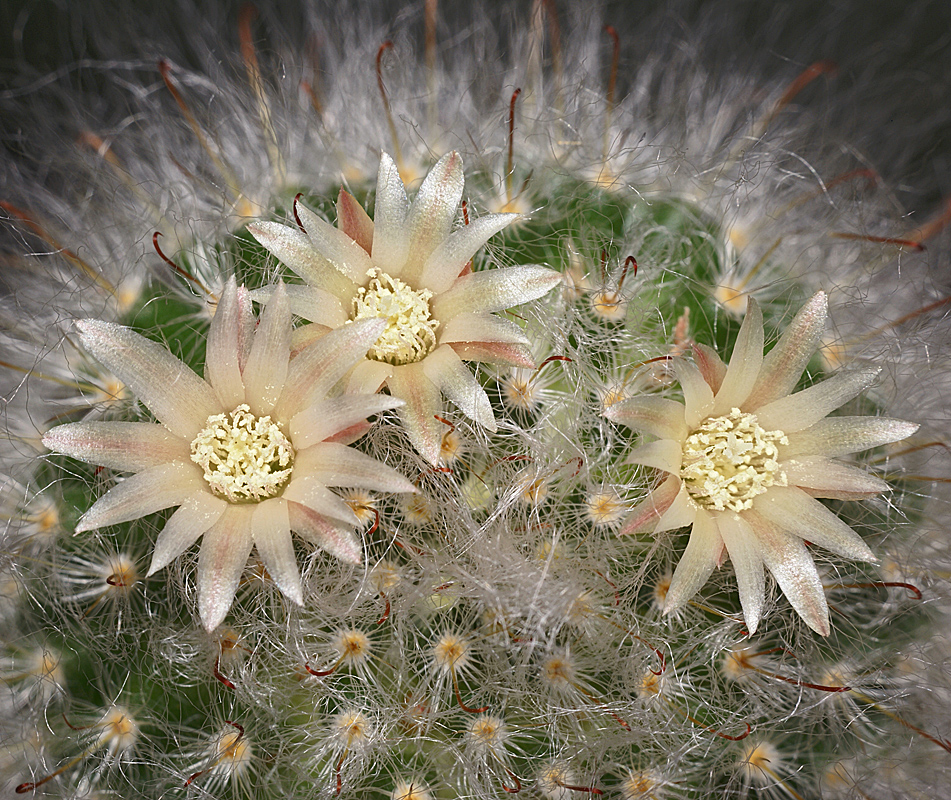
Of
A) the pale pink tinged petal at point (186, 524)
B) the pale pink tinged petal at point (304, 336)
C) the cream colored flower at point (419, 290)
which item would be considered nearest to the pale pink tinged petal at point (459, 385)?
the cream colored flower at point (419, 290)

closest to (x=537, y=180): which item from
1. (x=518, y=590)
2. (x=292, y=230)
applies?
(x=292, y=230)

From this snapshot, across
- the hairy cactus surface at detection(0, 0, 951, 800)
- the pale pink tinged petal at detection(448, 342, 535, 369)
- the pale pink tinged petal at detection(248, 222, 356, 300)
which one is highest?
the pale pink tinged petal at detection(248, 222, 356, 300)

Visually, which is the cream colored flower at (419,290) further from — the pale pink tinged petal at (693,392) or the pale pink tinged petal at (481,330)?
the pale pink tinged petal at (693,392)

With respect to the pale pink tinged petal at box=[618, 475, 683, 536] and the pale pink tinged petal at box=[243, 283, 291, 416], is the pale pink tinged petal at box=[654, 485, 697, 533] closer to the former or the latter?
the pale pink tinged petal at box=[618, 475, 683, 536]

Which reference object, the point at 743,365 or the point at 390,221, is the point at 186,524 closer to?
the point at 390,221

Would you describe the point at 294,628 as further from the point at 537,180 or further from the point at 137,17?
the point at 137,17

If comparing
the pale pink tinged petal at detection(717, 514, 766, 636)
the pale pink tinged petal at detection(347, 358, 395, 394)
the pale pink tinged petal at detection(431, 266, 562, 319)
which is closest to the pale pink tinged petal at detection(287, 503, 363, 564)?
the pale pink tinged petal at detection(347, 358, 395, 394)

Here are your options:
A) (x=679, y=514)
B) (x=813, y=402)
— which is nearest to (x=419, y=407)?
(x=679, y=514)

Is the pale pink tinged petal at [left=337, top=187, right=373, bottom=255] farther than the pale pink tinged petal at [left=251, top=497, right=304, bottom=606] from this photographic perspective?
Yes
